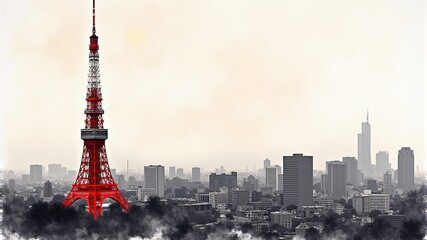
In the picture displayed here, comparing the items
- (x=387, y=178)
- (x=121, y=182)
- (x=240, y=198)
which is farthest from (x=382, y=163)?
(x=121, y=182)

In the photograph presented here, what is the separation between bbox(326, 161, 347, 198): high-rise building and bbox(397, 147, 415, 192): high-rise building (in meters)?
4.14

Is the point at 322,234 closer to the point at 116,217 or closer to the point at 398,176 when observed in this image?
the point at 116,217

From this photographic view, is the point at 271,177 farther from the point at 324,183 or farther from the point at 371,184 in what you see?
the point at 371,184

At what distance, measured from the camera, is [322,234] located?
2711 cm

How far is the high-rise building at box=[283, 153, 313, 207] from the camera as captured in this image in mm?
60344

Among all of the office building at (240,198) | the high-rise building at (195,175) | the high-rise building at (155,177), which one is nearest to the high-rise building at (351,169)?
the high-rise building at (195,175)

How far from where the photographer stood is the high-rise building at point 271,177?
73.9 meters

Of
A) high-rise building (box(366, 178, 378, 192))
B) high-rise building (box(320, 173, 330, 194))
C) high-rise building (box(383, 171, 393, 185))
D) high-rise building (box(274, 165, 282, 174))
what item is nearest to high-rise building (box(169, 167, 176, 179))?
high-rise building (box(274, 165, 282, 174))

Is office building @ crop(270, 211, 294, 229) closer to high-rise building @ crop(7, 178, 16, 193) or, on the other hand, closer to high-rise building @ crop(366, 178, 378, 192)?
high-rise building @ crop(7, 178, 16, 193)

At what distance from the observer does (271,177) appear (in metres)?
76.7

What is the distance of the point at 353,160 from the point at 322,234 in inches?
1835

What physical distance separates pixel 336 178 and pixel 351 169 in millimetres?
1768

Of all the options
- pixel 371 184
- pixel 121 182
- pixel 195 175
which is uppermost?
pixel 195 175

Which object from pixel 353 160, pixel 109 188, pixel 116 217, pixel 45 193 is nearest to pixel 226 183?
pixel 353 160
